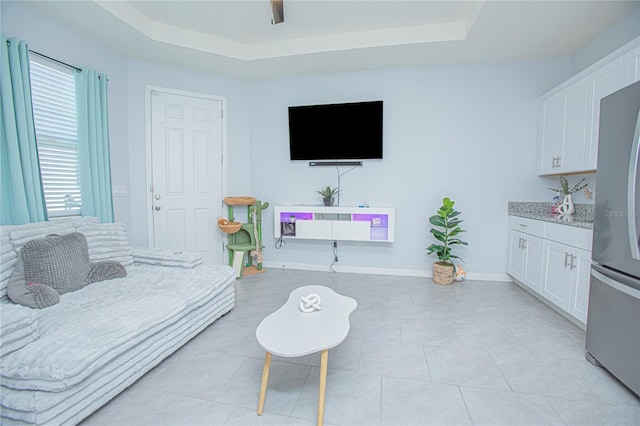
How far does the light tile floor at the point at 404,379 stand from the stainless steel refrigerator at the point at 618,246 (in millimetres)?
213

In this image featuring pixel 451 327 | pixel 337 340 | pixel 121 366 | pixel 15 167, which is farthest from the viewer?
pixel 451 327

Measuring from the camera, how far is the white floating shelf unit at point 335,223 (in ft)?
11.6

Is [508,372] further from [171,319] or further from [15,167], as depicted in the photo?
[15,167]

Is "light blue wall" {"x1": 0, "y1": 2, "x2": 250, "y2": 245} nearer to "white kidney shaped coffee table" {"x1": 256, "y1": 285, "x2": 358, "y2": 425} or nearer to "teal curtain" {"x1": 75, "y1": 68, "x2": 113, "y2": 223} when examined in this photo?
"teal curtain" {"x1": 75, "y1": 68, "x2": 113, "y2": 223}

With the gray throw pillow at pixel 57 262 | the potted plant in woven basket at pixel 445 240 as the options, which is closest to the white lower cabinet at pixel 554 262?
the potted plant in woven basket at pixel 445 240

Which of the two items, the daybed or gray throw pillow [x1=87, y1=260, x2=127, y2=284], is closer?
the daybed

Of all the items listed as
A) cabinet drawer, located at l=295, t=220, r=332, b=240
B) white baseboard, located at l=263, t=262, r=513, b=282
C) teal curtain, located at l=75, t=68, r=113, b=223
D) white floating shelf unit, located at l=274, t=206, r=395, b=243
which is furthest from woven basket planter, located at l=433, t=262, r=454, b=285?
teal curtain, located at l=75, t=68, r=113, b=223

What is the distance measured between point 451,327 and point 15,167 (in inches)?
143

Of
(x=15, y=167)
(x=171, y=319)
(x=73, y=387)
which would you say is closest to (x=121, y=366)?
(x=73, y=387)

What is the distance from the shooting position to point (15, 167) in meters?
2.08

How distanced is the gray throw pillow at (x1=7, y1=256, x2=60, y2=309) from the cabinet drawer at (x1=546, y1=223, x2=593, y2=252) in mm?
3731

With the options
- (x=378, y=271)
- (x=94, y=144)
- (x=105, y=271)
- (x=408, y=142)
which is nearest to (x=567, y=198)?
(x=408, y=142)

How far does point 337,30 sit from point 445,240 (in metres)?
2.69

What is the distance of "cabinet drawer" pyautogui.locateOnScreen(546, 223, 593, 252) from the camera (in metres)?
2.10
